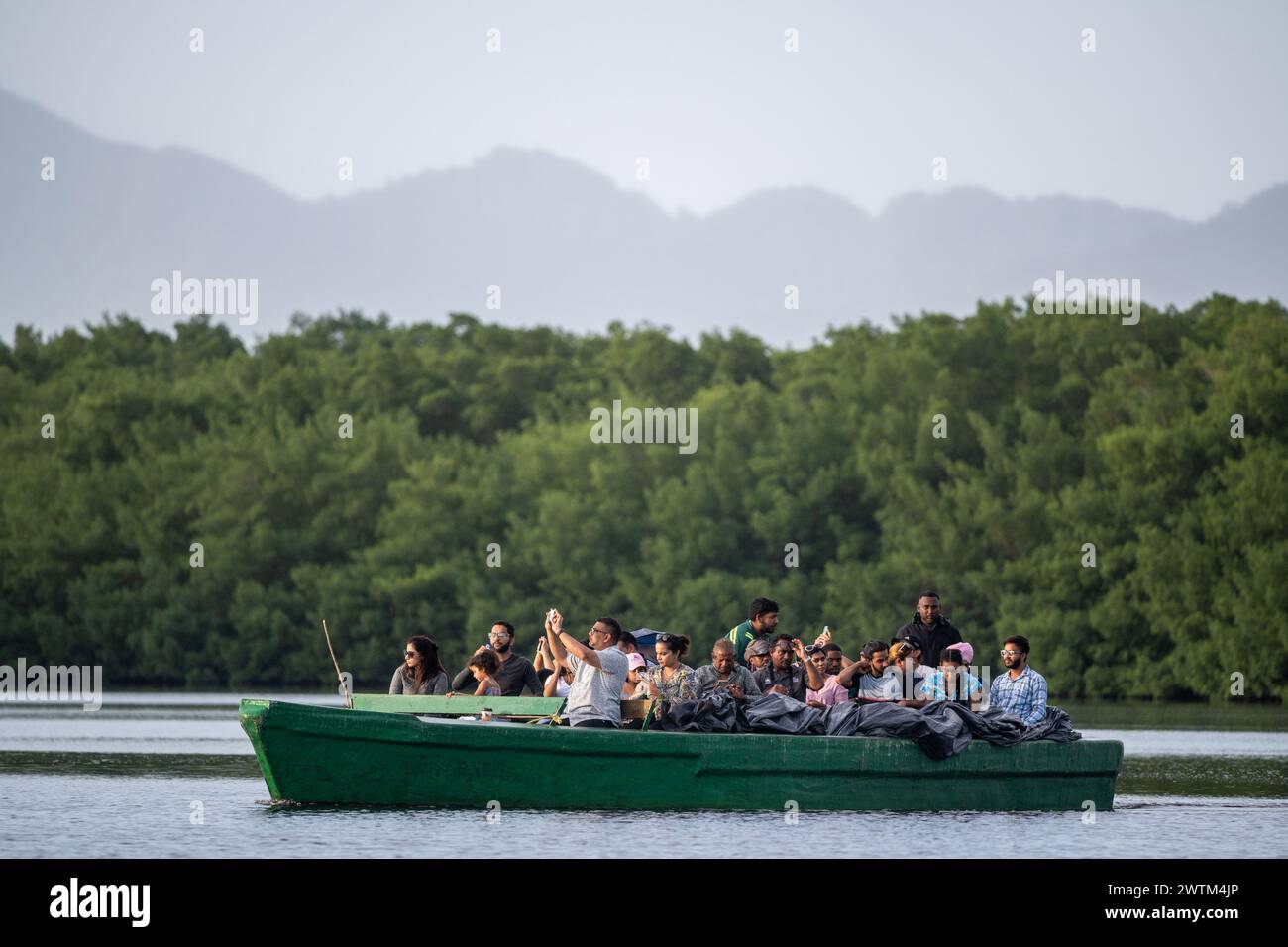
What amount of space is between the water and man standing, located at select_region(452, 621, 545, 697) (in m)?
1.79

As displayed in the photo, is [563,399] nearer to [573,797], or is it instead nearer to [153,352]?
[153,352]

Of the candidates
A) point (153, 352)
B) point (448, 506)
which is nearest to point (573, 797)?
point (448, 506)

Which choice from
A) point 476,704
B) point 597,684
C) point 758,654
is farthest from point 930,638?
point 476,704

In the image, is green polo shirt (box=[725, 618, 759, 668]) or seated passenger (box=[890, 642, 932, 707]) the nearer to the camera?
seated passenger (box=[890, 642, 932, 707])

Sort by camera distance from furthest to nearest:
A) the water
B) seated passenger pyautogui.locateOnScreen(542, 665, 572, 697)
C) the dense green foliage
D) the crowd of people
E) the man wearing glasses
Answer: the dense green foliage → seated passenger pyautogui.locateOnScreen(542, 665, 572, 697) → the crowd of people → the man wearing glasses → the water

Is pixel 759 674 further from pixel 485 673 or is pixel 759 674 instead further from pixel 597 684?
pixel 485 673

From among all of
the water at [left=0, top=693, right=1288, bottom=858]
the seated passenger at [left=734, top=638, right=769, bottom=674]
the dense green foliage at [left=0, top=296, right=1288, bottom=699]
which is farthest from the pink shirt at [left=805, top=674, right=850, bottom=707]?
the dense green foliage at [left=0, top=296, right=1288, bottom=699]

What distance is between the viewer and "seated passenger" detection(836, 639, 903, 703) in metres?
21.8

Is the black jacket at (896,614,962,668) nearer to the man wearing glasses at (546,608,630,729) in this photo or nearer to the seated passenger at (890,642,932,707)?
the seated passenger at (890,642,932,707)

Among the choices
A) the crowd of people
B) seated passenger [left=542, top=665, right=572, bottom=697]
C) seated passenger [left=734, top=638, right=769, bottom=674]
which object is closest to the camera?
the crowd of people

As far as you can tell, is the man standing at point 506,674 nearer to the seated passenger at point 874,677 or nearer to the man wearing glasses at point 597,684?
the man wearing glasses at point 597,684

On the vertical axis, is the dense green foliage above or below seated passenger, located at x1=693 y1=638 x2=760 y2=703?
above

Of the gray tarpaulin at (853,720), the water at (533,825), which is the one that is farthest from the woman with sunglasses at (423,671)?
the gray tarpaulin at (853,720)
